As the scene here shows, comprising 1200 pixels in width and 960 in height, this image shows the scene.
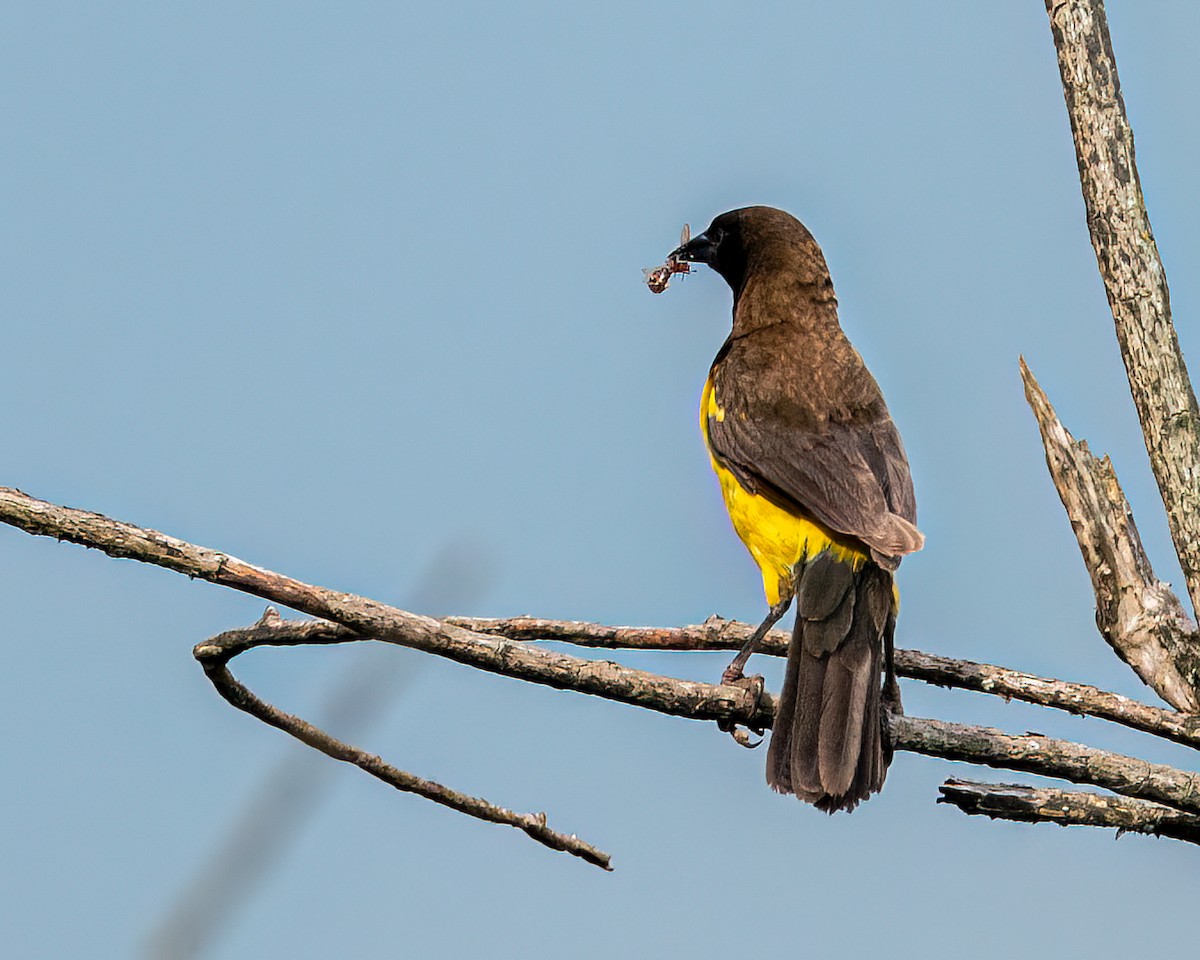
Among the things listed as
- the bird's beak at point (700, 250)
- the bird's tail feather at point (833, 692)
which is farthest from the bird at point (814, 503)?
the bird's beak at point (700, 250)

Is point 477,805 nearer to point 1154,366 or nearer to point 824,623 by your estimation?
point 824,623

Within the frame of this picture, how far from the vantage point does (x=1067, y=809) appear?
11.4ft

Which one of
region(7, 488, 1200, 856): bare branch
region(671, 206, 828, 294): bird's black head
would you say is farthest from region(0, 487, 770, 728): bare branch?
region(671, 206, 828, 294): bird's black head

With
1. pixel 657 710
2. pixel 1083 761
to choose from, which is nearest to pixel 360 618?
pixel 657 710

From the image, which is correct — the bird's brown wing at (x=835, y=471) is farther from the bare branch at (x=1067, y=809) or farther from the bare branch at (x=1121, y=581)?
the bare branch at (x=1067, y=809)

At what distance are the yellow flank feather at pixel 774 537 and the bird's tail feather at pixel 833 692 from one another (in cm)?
6

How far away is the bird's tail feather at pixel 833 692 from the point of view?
419 cm

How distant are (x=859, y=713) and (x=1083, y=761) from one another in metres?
0.88

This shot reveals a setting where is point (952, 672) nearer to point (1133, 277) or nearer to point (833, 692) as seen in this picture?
point (833, 692)

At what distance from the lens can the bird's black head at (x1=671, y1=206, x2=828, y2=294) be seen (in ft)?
19.9

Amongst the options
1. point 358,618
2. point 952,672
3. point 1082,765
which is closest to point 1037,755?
point 1082,765

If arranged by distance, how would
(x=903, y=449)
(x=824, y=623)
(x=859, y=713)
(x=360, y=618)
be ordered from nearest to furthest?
(x=360, y=618) < (x=859, y=713) < (x=824, y=623) < (x=903, y=449)

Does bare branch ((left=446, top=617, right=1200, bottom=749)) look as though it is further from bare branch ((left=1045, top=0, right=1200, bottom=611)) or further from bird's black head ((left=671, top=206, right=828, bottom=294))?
bird's black head ((left=671, top=206, right=828, bottom=294))

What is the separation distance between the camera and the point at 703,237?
649 cm
